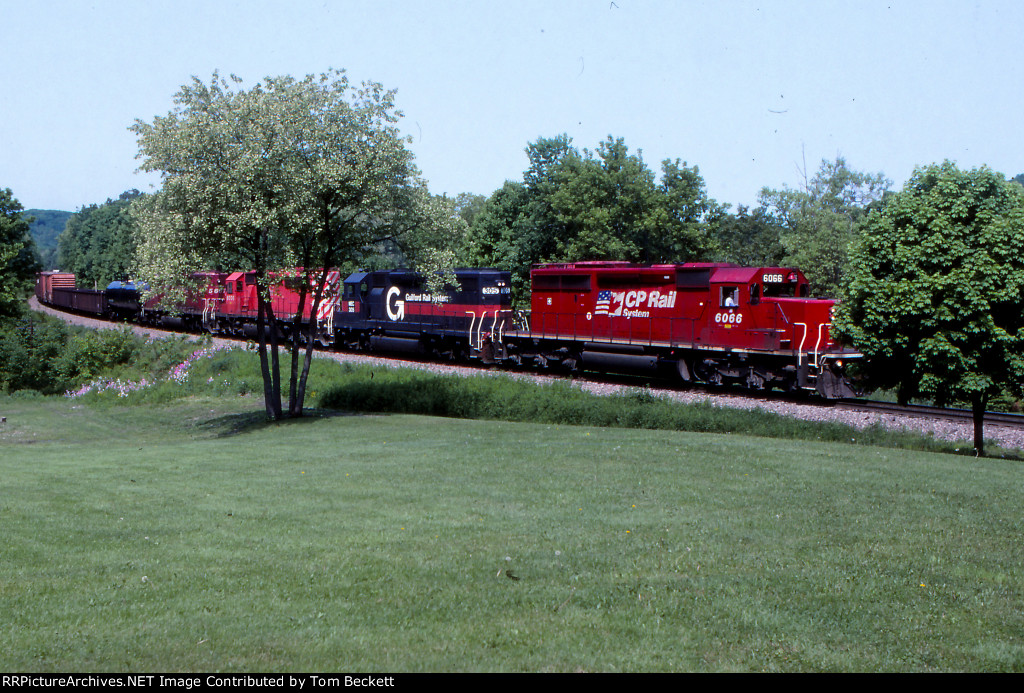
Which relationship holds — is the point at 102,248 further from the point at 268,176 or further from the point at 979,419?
the point at 979,419

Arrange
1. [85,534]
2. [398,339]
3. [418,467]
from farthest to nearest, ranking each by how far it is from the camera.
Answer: [398,339] < [418,467] < [85,534]

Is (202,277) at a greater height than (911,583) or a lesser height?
greater

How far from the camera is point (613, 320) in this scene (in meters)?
31.5

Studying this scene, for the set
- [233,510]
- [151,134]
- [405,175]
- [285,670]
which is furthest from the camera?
[405,175]

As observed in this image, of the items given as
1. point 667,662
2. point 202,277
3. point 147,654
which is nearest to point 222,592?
point 147,654

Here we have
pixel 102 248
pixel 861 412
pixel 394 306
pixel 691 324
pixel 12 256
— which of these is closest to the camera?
pixel 861 412

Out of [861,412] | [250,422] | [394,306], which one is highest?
[394,306]

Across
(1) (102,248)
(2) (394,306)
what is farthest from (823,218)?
(1) (102,248)

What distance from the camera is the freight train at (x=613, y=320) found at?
26.1 m

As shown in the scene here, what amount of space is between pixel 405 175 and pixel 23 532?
610 inches

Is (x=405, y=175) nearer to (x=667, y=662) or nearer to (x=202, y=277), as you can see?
(x=202, y=277)

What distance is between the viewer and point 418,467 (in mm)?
15164

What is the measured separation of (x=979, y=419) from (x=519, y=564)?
52.6ft

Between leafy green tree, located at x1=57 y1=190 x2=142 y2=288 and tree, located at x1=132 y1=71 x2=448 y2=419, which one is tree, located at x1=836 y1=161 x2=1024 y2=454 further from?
leafy green tree, located at x1=57 y1=190 x2=142 y2=288
